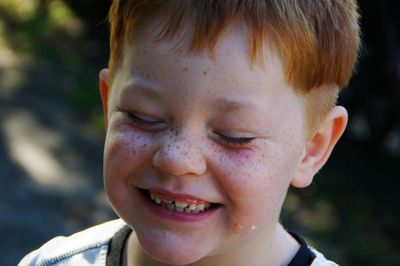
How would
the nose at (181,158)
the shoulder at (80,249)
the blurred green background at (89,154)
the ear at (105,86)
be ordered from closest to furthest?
the nose at (181,158) → the ear at (105,86) → the shoulder at (80,249) → the blurred green background at (89,154)

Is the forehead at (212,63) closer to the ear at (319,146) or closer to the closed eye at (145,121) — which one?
the closed eye at (145,121)

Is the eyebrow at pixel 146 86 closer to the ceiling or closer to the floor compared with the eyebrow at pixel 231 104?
closer to the ceiling

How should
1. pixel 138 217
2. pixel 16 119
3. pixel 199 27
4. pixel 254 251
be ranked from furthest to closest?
1. pixel 16 119
2. pixel 254 251
3. pixel 138 217
4. pixel 199 27

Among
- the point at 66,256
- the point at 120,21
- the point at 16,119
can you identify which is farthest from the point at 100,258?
the point at 16,119

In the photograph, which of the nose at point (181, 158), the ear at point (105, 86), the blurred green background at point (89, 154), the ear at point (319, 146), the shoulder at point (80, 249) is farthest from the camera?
the blurred green background at point (89, 154)

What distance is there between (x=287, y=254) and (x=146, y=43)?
65cm

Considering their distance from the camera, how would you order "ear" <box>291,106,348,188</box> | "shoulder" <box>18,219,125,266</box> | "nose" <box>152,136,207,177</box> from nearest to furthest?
1. "nose" <box>152,136,207,177</box>
2. "ear" <box>291,106,348,188</box>
3. "shoulder" <box>18,219,125,266</box>

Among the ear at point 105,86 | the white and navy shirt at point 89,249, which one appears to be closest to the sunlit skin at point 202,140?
the ear at point 105,86

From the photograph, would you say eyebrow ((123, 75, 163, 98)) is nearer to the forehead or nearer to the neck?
the forehead

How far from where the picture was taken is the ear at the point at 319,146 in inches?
66.6

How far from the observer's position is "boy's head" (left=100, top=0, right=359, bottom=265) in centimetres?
146

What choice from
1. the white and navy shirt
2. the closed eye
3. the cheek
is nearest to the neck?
the white and navy shirt

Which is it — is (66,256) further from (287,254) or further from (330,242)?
(330,242)

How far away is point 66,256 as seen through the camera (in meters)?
1.94
